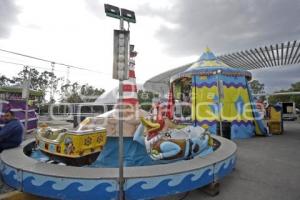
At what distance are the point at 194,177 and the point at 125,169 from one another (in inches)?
45.9

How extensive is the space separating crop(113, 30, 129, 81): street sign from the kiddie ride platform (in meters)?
1.52

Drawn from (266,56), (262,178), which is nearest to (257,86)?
(266,56)

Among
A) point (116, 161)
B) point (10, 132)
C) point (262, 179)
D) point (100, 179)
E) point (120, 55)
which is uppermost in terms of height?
point (120, 55)

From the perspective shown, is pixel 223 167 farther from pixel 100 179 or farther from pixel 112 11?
pixel 112 11

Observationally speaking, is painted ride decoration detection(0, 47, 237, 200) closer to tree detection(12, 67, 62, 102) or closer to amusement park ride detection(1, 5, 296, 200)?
amusement park ride detection(1, 5, 296, 200)

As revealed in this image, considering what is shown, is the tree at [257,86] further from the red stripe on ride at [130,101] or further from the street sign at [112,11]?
the street sign at [112,11]

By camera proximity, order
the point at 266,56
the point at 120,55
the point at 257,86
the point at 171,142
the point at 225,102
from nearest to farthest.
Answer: the point at 120,55, the point at 171,142, the point at 225,102, the point at 266,56, the point at 257,86

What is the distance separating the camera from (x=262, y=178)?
5496mm

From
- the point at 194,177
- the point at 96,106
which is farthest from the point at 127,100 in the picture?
the point at 96,106

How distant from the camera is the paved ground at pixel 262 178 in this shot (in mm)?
4496

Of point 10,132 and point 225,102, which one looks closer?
point 10,132

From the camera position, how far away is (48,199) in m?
4.21

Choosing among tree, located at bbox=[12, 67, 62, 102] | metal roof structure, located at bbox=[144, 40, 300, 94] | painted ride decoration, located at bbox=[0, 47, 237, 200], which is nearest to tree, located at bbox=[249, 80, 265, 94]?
metal roof structure, located at bbox=[144, 40, 300, 94]

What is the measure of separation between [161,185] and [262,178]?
2.84 m
